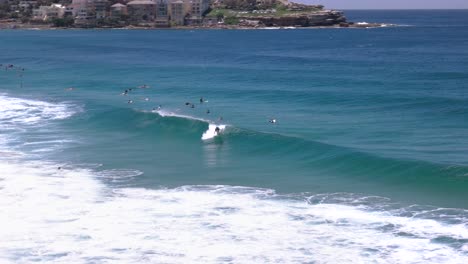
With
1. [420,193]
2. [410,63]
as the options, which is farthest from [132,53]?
[420,193]

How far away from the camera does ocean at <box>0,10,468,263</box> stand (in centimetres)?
2084

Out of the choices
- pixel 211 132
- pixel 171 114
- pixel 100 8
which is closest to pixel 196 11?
pixel 100 8

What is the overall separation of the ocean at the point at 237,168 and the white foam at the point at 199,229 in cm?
7

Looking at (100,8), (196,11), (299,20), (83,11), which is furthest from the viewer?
(100,8)

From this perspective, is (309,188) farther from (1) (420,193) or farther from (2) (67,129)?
(2) (67,129)

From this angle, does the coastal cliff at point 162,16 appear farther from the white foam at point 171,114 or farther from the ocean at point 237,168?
the white foam at point 171,114

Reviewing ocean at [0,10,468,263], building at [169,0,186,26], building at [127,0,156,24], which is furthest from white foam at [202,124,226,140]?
building at [127,0,156,24]

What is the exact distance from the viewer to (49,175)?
28.8 metres

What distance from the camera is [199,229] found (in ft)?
72.5

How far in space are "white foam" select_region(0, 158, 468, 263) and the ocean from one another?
7 cm

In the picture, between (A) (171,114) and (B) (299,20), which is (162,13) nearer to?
(B) (299,20)

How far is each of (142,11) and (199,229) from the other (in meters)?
166

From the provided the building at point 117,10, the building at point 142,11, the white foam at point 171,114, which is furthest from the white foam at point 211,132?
the building at point 117,10

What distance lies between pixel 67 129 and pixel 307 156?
14.8m
